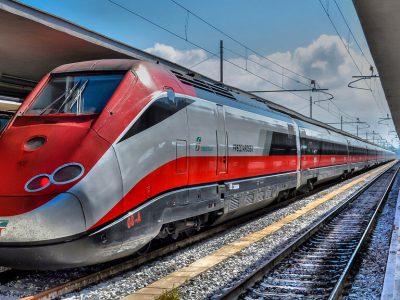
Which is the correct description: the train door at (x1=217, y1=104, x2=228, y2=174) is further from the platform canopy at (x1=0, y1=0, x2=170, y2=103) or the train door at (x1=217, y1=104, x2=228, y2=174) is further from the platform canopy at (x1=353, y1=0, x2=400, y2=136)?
the platform canopy at (x1=353, y1=0, x2=400, y2=136)

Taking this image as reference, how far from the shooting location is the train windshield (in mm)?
6270

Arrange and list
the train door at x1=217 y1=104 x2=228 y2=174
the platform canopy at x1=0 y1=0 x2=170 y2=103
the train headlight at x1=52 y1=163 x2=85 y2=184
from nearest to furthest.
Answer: the train headlight at x1=52 y1=163 x2=85 y2=184
the train door at x1=217 y1=104 x2=228 y2=174
the platform canopy at x1=0 y1=0 x2=170 y2=103

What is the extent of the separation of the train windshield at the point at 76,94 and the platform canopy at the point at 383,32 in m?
6.40

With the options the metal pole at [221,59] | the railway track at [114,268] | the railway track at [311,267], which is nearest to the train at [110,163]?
the railway track at [114,268]

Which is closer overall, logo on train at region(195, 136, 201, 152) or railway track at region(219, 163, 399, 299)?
railway track at region(219, 163, 399, 299)

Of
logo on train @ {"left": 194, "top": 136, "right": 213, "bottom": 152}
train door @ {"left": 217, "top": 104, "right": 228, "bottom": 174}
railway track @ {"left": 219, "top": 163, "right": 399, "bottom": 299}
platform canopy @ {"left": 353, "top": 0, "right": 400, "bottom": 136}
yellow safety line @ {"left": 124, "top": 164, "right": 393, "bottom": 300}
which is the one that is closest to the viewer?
yellow safety line @ {"left": 124, "top": 164, "right": 393, "bottom": 300}

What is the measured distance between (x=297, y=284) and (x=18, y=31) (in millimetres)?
8004

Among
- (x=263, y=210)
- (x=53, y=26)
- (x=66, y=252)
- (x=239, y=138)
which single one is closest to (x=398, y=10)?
(x=239, y=138)

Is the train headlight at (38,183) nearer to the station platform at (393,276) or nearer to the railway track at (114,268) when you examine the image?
the railway track at (114,268)

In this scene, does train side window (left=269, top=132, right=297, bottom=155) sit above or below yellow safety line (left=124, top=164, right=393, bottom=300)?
above

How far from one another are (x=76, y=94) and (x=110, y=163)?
1.49m

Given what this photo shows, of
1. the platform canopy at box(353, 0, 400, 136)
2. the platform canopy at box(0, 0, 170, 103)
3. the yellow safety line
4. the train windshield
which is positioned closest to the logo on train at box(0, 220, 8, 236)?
the yellow safety line

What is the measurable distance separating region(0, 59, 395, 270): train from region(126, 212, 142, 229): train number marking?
0.01 metres

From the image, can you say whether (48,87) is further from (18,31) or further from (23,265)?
(18,31)
